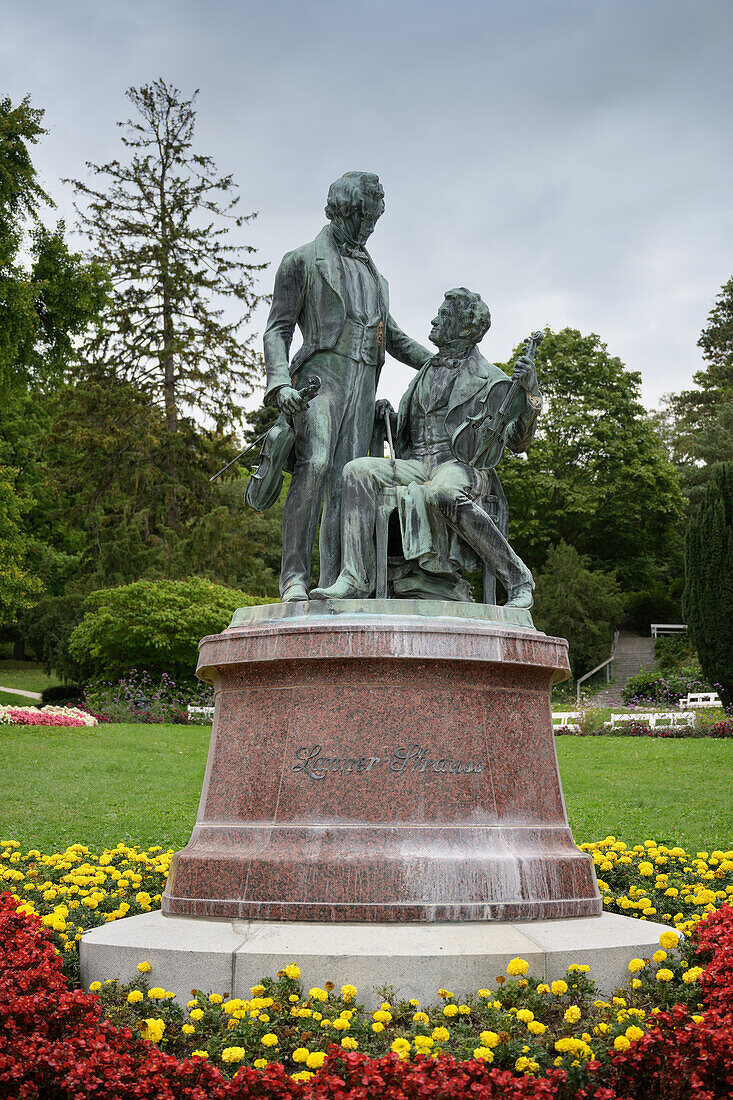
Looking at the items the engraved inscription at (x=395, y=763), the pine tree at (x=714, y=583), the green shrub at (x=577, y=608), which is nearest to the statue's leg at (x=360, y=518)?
the engraved inscription at (x=395, y=763)

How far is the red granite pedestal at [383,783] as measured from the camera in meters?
4.69

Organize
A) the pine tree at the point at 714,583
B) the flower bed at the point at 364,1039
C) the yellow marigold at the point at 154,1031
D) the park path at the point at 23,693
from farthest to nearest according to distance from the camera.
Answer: the park path at the point at 23,693 < the pine tree at the point at 714,583 < the yellow marigold at the point at 154,1031 < the flower bed at the point at 364,1039

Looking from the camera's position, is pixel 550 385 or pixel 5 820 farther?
pixel 550 385

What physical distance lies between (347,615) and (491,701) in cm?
79

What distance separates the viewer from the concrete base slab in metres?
4.08

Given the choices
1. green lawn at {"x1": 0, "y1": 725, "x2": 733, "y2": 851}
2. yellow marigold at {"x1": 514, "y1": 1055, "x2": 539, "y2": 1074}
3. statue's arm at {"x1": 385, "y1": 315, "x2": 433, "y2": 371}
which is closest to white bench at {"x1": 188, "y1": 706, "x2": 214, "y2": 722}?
green lawn at {"x1": 0, "y1": 725, "x2": 733, "y2": 851}

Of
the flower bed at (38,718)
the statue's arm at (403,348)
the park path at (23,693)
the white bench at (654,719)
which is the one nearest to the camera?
the statue's arm at (403,348)

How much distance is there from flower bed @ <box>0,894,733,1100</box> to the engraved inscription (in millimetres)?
1038

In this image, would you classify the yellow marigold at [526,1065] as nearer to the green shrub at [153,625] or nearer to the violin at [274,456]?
the violin at [274,456]

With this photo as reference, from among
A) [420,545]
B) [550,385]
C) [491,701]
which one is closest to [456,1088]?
[491,701]

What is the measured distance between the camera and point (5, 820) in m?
10.9

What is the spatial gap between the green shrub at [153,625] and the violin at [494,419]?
1755 cm

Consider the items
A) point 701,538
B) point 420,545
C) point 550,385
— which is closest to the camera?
point 420,545

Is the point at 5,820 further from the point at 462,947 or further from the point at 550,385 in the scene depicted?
the point at 550,385
